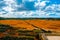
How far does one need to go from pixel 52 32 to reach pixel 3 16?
1.08 m

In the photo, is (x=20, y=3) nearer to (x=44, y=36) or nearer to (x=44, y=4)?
(x=44, y=4)

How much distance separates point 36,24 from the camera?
10.5 feet

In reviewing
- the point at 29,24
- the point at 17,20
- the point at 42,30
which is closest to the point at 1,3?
the point at 17,20

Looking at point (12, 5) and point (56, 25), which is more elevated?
point (12, 5)

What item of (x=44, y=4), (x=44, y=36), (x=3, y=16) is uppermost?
(x=44, y=4)

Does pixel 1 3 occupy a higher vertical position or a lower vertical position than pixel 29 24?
higher

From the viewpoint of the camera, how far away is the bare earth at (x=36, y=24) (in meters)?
3.16

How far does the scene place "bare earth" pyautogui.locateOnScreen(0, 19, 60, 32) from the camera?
316 cm

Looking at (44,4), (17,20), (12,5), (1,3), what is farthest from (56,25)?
(1,3)

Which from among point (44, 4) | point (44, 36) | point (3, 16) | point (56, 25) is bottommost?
point (44, 36)

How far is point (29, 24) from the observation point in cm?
319

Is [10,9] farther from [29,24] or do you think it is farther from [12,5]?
[29,24]

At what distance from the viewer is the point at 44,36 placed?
10.2 ft

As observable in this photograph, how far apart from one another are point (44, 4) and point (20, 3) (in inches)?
20.1
